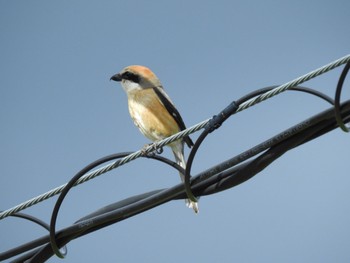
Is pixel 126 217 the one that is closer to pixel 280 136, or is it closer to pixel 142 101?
pixel 280 136

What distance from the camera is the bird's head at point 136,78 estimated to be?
7.97m

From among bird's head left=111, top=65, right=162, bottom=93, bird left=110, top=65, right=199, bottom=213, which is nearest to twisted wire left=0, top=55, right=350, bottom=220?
bird left=110, top=65, right=199, bottom=213

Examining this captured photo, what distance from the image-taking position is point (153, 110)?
755 cm

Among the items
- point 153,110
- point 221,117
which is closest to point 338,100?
point 221,117

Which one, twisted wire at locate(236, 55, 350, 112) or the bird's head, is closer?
twisted wire at locate(236, 55, 350, 112)

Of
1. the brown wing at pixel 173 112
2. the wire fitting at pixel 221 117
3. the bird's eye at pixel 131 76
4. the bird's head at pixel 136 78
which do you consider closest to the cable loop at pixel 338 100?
the wire fitting at pixel 221 117

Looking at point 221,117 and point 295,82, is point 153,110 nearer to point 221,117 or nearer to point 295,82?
point 221,117

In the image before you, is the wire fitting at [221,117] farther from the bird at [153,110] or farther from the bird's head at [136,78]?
the bird's head at [136,78]

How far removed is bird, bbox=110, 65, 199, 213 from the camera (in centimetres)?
745

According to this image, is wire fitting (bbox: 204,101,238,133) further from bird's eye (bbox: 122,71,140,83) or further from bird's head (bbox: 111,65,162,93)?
bird's eye (bbox: 122,71,140,83)

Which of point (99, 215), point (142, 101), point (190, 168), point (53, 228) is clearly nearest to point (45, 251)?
point (53, 228)

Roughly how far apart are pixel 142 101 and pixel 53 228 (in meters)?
3.49

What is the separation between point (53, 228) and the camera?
14.2ft

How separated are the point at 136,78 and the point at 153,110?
2.47 feet
